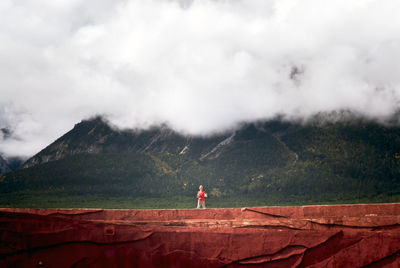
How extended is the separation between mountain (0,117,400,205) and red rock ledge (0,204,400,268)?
25.1 m

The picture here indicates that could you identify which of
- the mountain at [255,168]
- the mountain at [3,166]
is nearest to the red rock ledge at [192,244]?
the mountain at [255,168]

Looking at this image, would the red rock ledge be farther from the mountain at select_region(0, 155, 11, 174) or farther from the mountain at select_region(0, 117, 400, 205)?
the mountain at select_region(0, 155, 11, 174)

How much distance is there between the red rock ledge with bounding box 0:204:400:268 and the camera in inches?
192

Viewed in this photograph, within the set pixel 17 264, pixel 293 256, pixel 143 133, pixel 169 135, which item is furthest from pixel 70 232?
pixel 143 133

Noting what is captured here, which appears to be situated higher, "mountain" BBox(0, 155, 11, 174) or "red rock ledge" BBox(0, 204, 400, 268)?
"mountain" BBox(0, 155, 11, 174)

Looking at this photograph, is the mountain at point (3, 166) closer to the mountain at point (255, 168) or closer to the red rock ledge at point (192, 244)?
the mountain at point (255, 168)

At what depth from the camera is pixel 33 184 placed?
40625mm

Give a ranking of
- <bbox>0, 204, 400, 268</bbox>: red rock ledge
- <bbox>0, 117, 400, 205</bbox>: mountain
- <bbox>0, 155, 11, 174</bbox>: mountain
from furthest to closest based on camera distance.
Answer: <bbox>0, 155, 11, 174</bbox>: mountain < <bbox>0, 117, 400, 205</bbox>: mountain < <bbox>0, 204, 400, 268</bbox>: red rock ledge

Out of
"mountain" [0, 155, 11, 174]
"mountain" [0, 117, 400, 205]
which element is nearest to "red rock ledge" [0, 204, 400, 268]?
"mountain" [0, 117, 400, 205]

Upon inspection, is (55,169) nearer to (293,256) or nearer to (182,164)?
(182,164)

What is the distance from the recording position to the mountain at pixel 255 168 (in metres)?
32.5

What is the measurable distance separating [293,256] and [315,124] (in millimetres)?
38010

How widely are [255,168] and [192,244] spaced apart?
34.2 metres

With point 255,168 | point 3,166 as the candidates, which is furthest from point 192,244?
point 3,166
